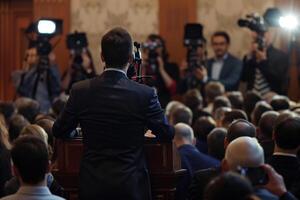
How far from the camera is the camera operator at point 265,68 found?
355 inches

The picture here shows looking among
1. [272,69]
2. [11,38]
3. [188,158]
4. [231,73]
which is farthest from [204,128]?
[11,38]

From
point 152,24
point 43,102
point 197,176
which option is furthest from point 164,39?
point 197,176

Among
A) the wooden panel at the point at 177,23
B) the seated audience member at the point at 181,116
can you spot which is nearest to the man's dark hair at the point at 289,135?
the seated audience member at the point at 181,116

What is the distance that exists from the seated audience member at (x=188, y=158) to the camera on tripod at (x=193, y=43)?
3.71m

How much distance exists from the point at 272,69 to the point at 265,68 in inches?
6.3

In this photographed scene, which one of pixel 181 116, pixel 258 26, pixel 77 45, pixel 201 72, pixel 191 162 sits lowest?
pixel 191 162

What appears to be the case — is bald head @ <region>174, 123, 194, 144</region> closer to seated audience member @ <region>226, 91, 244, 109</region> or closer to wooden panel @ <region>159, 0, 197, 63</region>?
seated audience member @ <region>226, 91, 244, 109</region>

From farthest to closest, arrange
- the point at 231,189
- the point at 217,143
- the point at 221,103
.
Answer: the point at 221,103, the point at 217,143, the point at 231,189

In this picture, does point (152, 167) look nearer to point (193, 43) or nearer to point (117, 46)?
point (117, 46)

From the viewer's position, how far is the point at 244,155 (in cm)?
352

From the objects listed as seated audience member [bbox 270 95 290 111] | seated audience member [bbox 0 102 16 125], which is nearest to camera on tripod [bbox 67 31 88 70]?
seated audience member [bbox 0 102 16 125]

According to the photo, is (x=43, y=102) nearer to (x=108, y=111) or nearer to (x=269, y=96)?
(x=269, y=96)

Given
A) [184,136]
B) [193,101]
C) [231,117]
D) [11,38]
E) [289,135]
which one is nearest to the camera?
[289,135]

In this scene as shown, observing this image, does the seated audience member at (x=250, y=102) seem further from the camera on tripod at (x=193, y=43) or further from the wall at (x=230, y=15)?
the wall at (x=230, y=15)
